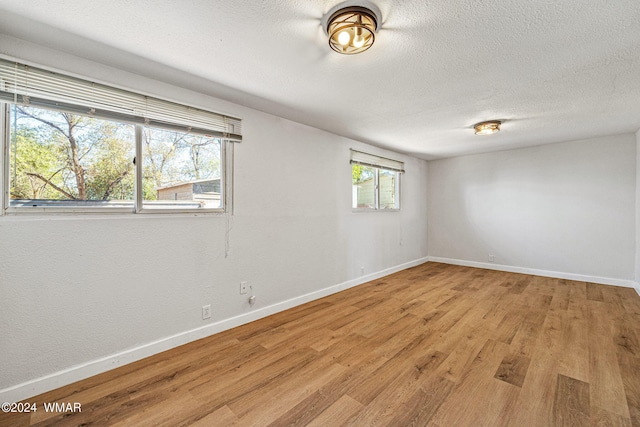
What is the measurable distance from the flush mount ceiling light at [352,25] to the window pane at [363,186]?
2.56 metres

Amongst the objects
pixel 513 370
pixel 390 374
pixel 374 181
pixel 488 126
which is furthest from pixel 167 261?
pixel 488 126

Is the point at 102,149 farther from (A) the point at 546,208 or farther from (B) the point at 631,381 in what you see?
(A) the point at 546,208

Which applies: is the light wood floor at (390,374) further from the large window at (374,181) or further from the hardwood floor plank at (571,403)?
the large window at (374,181)

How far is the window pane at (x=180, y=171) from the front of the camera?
2236 mm

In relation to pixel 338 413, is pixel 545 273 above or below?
above

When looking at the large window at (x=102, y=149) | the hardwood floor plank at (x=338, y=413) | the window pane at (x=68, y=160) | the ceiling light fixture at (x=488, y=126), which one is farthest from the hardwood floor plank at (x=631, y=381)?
the window pane at (x=68, y=160)

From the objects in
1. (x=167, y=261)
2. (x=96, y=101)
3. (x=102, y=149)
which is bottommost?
(x=167, y=261)

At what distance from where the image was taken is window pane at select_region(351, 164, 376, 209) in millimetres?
4207

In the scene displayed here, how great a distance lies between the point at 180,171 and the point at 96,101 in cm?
75

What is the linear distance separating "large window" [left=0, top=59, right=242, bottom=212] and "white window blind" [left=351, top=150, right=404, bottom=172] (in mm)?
2096

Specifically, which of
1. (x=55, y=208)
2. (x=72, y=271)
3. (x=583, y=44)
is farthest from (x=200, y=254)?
(x=583, y=44)

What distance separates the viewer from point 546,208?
4.54 meters

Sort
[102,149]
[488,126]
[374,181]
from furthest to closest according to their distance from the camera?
[374,181], [488,126], [102,149]

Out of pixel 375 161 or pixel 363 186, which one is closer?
pixel 363 186
